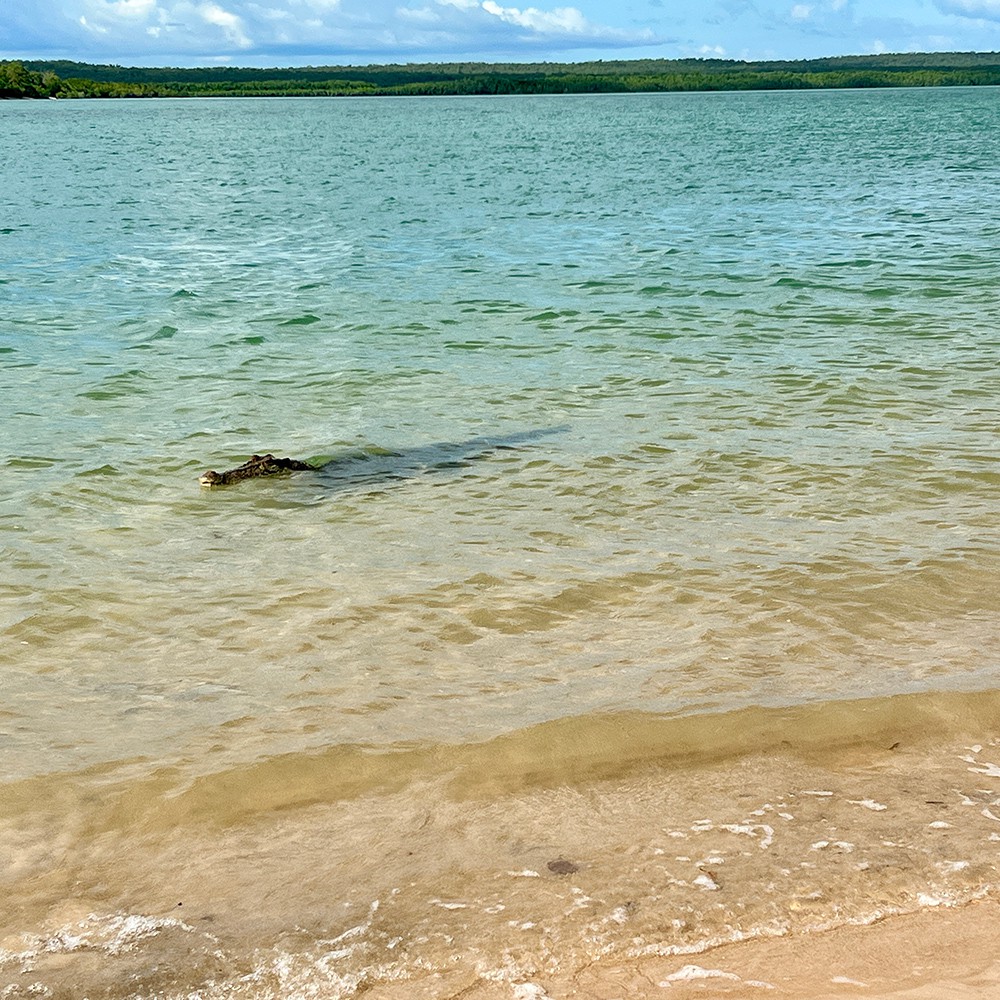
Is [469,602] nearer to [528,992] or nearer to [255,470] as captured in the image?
[255,470]

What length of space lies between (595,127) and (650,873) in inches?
3868

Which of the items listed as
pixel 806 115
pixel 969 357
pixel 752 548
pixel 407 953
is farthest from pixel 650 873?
pixel 806 115

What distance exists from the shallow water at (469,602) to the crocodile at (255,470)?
13cm

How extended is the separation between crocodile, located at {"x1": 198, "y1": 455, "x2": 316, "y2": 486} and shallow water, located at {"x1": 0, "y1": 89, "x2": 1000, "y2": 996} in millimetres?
130

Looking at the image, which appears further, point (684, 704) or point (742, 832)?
point (684, 704)

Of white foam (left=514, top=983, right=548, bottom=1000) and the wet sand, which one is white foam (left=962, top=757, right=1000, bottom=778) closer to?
the wet sand

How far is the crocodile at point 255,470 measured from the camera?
9.17 m

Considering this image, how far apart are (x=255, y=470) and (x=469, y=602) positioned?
3.11m

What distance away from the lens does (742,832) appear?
14.2 feet

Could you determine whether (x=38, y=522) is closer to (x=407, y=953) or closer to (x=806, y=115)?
(x=407, y=953)

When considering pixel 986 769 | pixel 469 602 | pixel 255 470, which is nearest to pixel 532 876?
pixel 986 769

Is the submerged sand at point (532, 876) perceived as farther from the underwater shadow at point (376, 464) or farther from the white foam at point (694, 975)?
the underwater shadow at point (376, 464)

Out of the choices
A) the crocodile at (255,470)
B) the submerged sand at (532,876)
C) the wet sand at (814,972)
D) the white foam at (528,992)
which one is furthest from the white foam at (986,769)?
the crocodile at (255,470)

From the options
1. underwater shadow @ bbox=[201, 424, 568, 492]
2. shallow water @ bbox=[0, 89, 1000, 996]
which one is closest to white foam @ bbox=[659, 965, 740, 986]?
shallow water @ bbox=[0, 89, 1000, 996]
